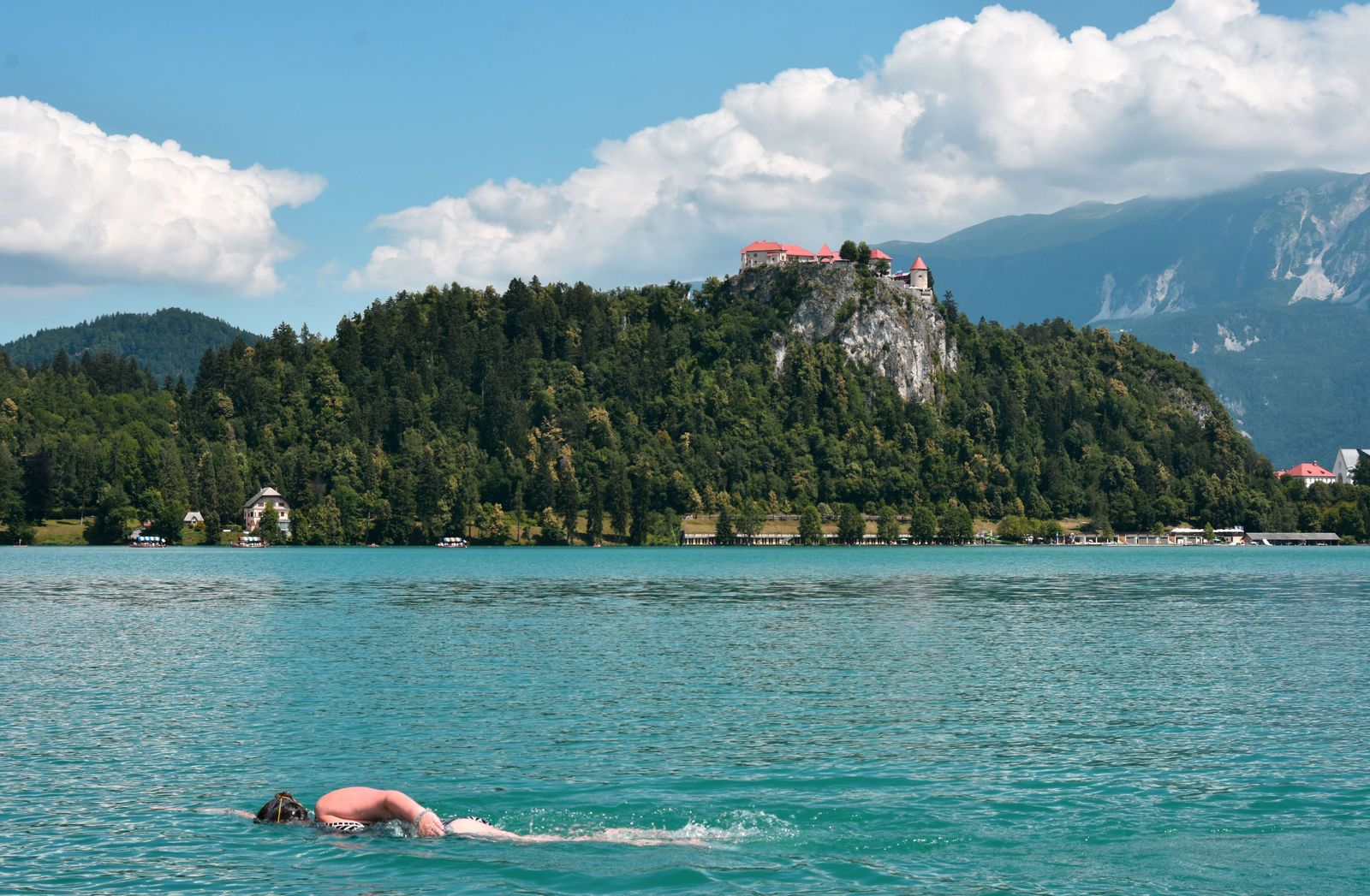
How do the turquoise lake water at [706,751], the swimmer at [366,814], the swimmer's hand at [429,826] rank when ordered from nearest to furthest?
the turquoise lake water at [706,751]
the swimmer's hand at [429,826]
the swimmer at [366,814]

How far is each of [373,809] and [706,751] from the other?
37.4 feet

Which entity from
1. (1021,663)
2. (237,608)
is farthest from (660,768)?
(237,608)

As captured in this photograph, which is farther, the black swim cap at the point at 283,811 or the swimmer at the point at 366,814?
the black swim cap at the point at 283,811

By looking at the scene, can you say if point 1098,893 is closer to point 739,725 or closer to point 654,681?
point 739,725

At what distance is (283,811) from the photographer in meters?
28.6

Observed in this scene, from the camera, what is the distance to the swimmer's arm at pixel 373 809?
27656 millimetres

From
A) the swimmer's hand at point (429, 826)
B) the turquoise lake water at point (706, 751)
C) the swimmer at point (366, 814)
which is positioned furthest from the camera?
the swimmer at point (366, 814)

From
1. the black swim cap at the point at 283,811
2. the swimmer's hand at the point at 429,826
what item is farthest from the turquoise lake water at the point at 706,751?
the swimmer's hand at the point at 429,826

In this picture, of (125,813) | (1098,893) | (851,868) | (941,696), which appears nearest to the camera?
(1098,893)

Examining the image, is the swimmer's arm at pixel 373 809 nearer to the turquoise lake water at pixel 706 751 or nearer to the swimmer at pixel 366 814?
the swimmer at pixel 366 814

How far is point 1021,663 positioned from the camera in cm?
5725

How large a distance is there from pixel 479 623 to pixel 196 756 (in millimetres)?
42631

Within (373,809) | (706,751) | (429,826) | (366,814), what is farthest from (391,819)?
(706,751)

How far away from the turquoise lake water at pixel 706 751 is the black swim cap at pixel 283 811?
35 cm
